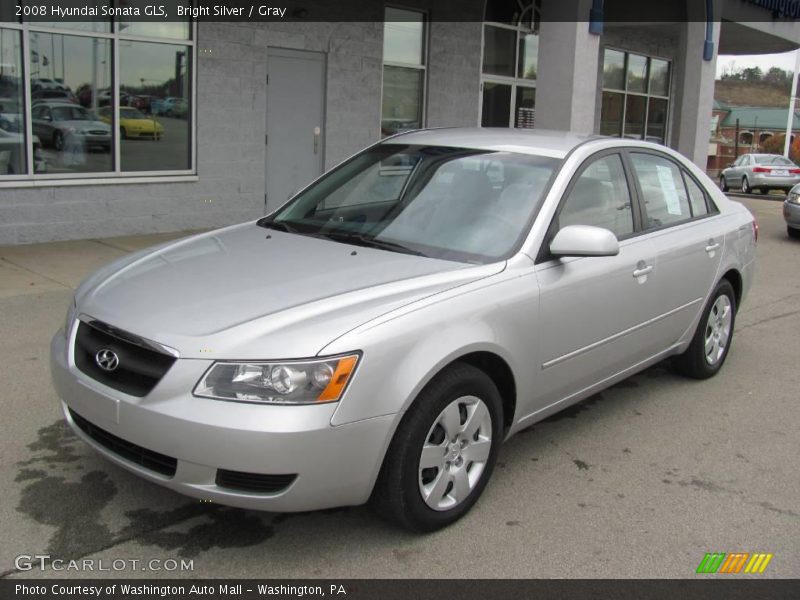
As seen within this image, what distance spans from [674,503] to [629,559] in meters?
0.63

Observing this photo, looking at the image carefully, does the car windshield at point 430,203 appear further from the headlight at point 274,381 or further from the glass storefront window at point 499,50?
the glass storefront window at point 499,50

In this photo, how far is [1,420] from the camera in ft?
14.7

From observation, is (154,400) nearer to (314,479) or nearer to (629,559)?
(314,479)

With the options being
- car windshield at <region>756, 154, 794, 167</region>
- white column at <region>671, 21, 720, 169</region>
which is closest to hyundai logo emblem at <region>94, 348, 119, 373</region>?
white column at <region>671, 21, 720, 169</region>

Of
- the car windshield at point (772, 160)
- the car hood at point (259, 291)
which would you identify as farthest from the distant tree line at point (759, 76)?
the car hood at point (259, 291)

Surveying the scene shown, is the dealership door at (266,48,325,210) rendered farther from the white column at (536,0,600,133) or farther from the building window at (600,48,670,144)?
the building window at (600,48,670,144)

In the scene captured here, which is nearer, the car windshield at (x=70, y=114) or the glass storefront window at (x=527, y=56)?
the car windshield at (x=70, y=114)

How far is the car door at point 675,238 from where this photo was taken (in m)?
4.85

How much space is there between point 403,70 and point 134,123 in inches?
183

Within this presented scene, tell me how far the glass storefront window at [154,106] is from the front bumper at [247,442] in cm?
754

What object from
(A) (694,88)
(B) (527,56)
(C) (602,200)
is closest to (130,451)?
(C) (602,200)

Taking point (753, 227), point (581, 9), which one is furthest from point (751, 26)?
point (753, 227)

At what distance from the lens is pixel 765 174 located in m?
30.6

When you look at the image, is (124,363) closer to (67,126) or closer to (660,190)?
(660,190)
